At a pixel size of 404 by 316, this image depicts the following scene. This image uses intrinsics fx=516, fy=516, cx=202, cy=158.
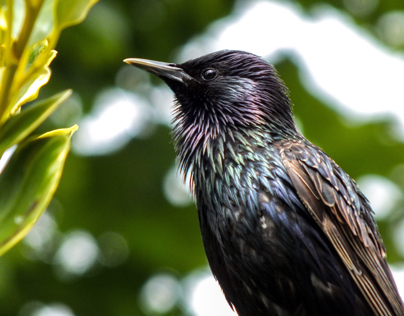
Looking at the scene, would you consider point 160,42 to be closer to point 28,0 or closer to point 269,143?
point 269,143

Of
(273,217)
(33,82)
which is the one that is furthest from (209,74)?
(33,82)

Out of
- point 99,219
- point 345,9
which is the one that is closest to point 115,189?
point 99,219

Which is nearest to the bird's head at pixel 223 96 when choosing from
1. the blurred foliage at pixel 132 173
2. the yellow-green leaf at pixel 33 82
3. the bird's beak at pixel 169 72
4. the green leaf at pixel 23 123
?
the bird's beak at pixel 169 72

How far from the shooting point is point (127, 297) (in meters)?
4.97

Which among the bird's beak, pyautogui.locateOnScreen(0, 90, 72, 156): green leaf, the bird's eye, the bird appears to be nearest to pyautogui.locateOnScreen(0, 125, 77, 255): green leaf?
pyautogui.locateOnScreen(0, 90, 72, 156): green leaf

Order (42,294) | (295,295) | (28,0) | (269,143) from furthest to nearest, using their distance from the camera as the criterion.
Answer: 1. (42,294)
2. (269,143)
3. (295,295)
4. (28,0)

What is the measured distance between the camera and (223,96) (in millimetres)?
3207

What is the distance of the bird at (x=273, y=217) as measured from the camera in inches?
102

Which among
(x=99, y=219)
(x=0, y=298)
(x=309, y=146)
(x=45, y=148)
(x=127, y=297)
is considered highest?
(x=45, y=148)

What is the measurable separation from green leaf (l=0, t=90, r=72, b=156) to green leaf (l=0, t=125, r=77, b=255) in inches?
3.2

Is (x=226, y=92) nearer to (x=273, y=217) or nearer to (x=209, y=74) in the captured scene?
(x=209, y=74)

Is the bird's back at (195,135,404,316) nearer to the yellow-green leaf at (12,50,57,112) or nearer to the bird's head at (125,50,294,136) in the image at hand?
the bird's head at (125,50,294,136)

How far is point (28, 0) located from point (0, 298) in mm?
4030

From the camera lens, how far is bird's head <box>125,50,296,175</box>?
302 cm
